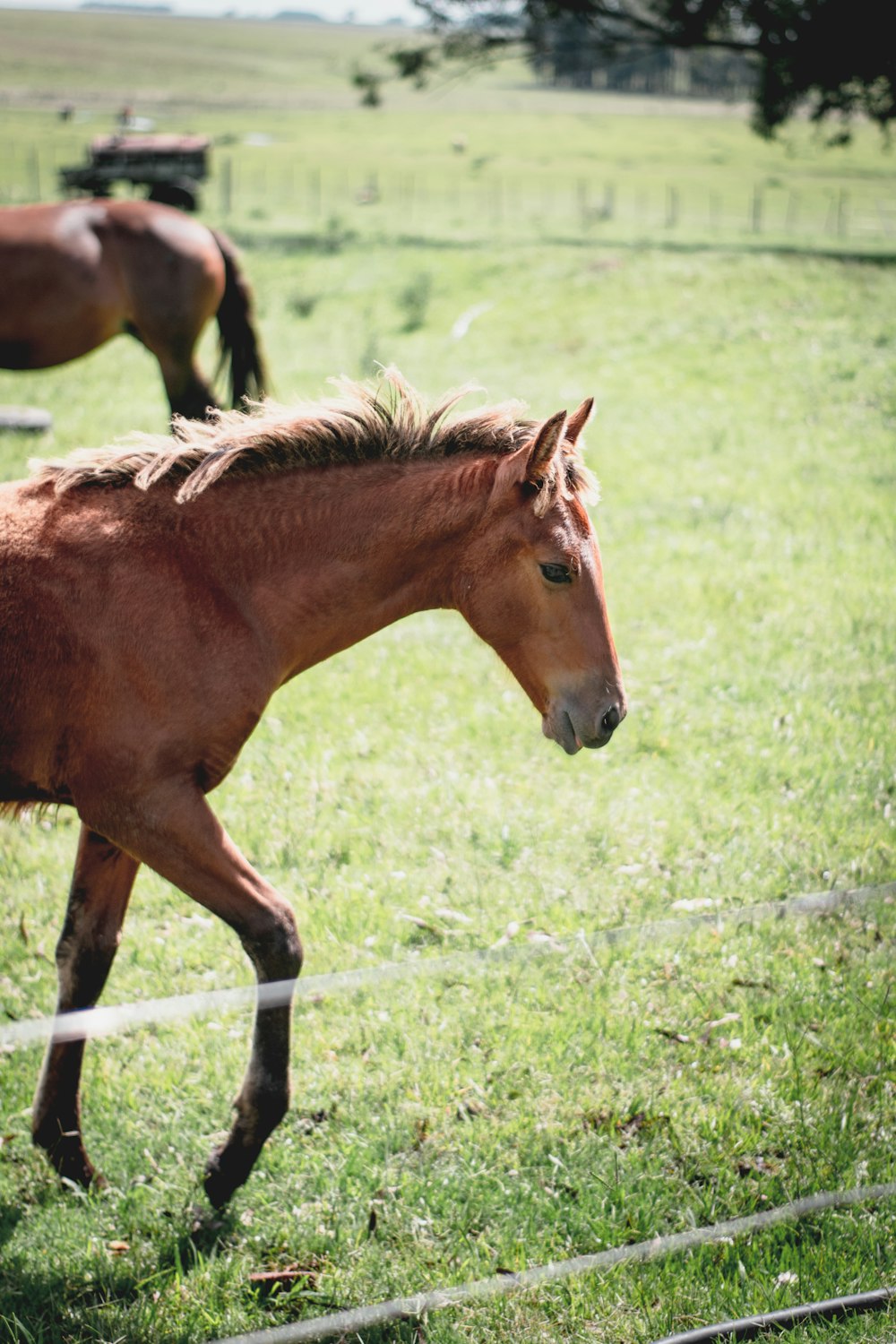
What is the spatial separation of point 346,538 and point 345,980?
143 cm

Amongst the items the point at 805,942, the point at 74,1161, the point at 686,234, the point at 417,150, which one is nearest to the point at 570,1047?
the point at 805,942

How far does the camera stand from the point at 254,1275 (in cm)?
340

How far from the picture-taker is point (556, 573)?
358 cm

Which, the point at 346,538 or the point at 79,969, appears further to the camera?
the point at 79,969

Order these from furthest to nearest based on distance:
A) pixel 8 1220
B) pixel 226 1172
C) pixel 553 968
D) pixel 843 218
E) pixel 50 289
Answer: pixel 843 218 → pixel 50 289 → pixel 553 968 → pixel 8 1220 → pixel 226 1172

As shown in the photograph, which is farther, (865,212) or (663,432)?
(865,212)

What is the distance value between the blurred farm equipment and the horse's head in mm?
28277

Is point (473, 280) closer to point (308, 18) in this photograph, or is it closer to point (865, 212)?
point (865, 212)

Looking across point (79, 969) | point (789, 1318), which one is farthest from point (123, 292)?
point (789, 1318)

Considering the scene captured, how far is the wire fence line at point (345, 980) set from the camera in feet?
10.4

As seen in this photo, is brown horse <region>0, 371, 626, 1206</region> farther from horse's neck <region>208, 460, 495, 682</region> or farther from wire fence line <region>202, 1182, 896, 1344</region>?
wire fence line <region>202, 1182, 896, 1344</region>

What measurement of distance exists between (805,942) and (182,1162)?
285cm

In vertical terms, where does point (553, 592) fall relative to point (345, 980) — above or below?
above

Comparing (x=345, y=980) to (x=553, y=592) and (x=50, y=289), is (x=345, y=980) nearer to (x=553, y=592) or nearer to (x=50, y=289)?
(x=553, y=592)
